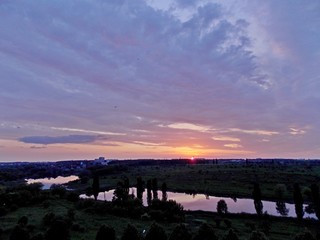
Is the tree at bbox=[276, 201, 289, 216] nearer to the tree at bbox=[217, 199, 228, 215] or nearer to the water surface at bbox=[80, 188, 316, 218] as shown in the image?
the water surface at bbox=[80, 188, 316, 218]

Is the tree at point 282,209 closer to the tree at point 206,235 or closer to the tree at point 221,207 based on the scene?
the tree at point 221,207

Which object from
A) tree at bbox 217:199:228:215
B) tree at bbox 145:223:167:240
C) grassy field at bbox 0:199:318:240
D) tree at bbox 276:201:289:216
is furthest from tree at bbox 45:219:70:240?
tree at bbox 276:201:289:216

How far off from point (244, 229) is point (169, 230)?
1781 centimetres

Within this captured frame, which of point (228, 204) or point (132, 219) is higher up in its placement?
point (228, 204)

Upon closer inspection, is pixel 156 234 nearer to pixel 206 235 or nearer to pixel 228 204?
pixel 206 235

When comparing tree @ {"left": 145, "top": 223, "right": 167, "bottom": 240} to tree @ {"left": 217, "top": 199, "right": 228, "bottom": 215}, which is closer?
tree @ {"left": 145, "top": 223, "right": 167, "bottom": 240}

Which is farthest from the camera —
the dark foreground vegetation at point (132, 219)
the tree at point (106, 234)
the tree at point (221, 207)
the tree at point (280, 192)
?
the tree at point (280, 192)

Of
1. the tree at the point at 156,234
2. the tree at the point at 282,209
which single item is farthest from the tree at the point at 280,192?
the tree at the point at 156,234

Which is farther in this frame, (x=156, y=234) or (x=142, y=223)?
(x=142, y=223)

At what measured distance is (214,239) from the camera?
49.2m

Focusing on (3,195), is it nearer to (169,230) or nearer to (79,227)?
(79,227)

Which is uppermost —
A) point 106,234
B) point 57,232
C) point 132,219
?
point 106,234

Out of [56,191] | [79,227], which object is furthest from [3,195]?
[79,227]

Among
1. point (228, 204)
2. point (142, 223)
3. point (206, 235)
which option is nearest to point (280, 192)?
point (228, 204)
